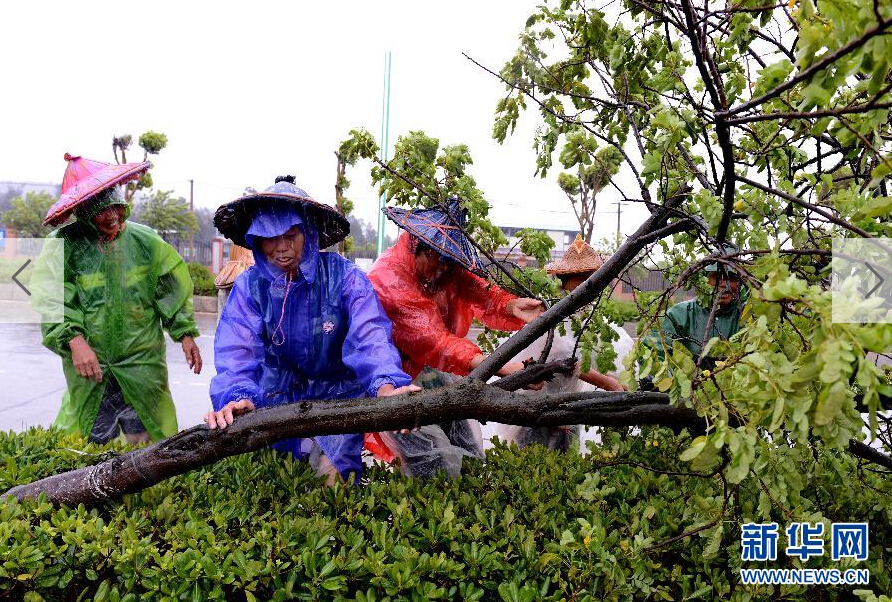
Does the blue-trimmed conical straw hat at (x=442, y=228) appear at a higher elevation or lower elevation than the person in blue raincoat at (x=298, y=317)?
higher

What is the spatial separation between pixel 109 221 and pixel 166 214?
2156 centimetres

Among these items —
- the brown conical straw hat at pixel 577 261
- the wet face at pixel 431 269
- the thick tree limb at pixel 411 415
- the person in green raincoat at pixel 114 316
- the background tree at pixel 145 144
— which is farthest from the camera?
the background tree at pixel 145 144

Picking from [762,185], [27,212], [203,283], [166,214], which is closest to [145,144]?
[203,283]

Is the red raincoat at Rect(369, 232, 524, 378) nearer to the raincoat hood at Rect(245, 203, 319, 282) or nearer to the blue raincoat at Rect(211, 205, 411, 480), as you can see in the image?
the blue raincoat at Rect(211, 205, 411, 480)

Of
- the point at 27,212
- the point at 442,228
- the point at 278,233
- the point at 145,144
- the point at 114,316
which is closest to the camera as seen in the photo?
the point at 278,233

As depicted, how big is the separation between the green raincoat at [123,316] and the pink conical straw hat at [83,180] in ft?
Result: 0.48

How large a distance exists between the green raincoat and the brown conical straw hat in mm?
2280

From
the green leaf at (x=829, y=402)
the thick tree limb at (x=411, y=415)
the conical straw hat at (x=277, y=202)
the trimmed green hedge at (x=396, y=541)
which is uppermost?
the conical straw hat at (x=277, y=202)

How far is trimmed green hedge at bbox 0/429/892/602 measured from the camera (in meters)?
1.88

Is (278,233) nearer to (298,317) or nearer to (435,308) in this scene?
(298,317)

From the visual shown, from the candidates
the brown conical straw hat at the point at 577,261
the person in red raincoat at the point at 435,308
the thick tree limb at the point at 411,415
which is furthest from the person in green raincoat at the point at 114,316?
the brown conical straw hat at the point at 577,261

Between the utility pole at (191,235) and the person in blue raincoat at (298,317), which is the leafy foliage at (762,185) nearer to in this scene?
the person in blue raincoat at (298,317)

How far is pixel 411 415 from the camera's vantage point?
2082mm

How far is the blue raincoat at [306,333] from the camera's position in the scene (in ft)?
8.58
